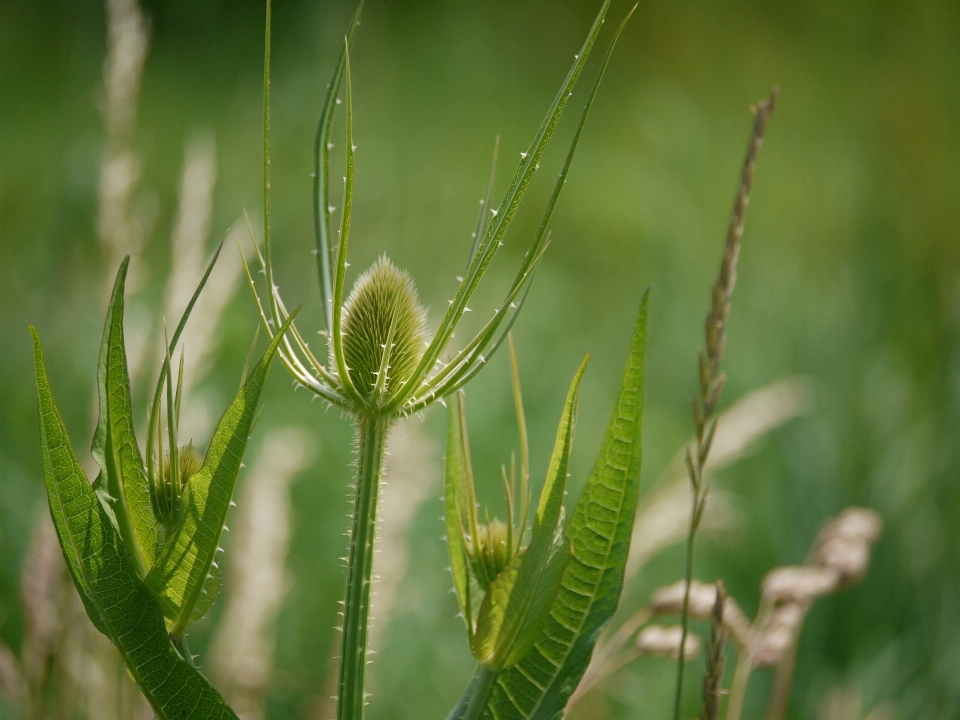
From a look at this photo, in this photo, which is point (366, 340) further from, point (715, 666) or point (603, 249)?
point (603, 249)

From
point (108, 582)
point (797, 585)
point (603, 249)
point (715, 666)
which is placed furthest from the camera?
point (603, 249)

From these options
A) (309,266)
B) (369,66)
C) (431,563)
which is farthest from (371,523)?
(369,66)

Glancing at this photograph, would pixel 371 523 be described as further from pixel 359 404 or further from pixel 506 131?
pixel 506 131

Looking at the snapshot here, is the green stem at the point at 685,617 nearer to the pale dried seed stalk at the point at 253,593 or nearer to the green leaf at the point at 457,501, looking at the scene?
the green leaf at the point at 457,501

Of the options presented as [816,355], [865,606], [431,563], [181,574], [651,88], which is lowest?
[181,574]

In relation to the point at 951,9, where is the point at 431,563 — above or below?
below

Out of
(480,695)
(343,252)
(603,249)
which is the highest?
(603,249)

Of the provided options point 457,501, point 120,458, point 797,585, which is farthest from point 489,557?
point 797,585

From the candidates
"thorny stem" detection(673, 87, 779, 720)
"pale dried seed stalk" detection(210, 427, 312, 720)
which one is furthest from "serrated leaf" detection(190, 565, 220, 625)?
"pale dried seed stalk" detection(210, 427, 312, 720)
